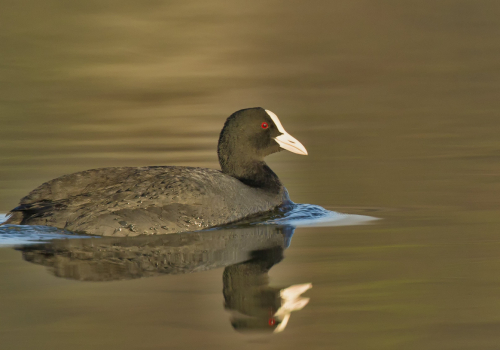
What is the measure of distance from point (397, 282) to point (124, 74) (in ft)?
55.1

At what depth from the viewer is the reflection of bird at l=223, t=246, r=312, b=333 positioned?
5529 millimetres

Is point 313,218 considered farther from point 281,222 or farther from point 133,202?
point 133,202

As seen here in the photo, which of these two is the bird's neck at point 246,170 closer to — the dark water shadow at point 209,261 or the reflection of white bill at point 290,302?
the dark water shadow at point 209,261

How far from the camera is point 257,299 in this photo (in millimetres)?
6031

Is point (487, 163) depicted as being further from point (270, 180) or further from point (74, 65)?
point (74, 65)

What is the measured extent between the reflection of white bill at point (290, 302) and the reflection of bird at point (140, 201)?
229cm

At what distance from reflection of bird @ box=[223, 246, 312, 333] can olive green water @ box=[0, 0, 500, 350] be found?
0.09 meters

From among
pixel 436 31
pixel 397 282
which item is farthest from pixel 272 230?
pixel 436 31

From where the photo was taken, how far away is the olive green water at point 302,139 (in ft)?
17.9

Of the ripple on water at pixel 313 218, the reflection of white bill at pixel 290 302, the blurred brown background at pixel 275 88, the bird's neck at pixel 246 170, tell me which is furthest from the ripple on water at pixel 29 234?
the reflection of white bill at pixel 290 302

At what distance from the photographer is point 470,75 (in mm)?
20297

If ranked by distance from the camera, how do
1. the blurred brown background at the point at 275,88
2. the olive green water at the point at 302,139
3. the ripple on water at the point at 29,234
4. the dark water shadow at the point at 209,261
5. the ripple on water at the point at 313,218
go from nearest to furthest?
the olive green water at the point at 302,139 < the dark water shadow at the point at 209,261 < the ripple on water at the point at 29,234 < the ripple on water at the point at 313,218 < the blurred brown background at the point at 275,88

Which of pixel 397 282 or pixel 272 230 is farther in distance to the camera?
pixel 272 230

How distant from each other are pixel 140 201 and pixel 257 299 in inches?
97.9
